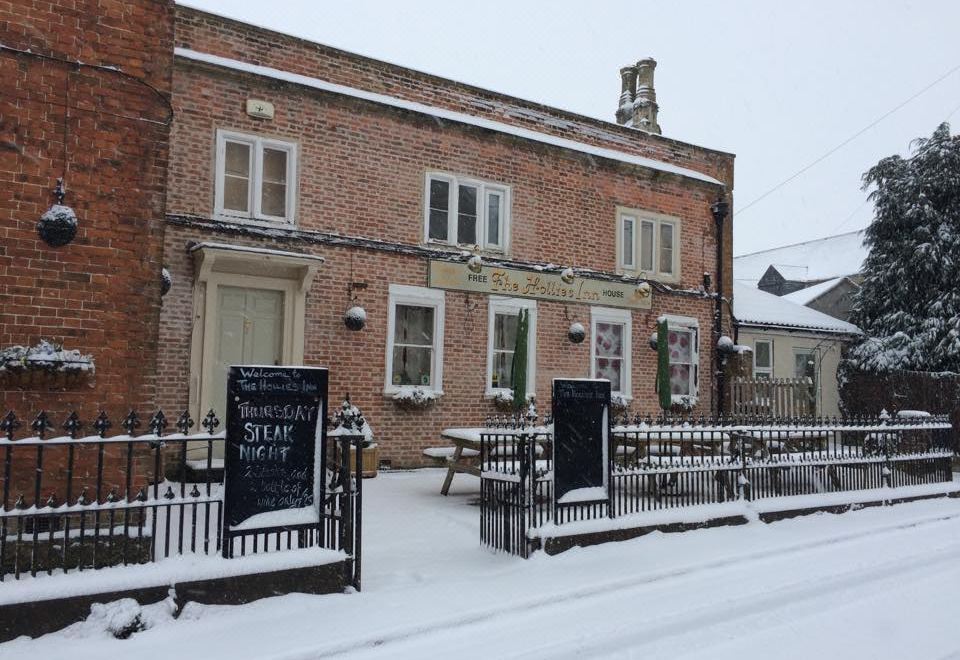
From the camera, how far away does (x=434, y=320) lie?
40.2 ft

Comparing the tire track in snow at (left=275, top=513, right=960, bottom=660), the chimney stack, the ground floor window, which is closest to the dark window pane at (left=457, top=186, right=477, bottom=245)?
the ground floor window

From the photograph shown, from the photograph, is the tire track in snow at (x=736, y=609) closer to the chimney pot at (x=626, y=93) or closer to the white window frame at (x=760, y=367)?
the white window frame at (x=760, y=367)

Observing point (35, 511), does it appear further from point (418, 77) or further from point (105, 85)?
point (418, 77)

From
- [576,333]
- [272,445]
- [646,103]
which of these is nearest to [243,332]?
[576,333]

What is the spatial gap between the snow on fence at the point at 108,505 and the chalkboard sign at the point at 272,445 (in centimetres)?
10

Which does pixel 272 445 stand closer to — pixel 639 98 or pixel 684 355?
pixel 684 355

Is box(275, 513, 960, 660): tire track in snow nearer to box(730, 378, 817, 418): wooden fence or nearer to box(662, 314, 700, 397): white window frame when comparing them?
box(730, 378, 817, 418): wooden fence

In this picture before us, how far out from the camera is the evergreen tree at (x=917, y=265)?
754 inches

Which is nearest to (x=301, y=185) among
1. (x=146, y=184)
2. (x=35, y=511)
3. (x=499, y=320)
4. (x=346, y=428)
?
(x=499, y=320)

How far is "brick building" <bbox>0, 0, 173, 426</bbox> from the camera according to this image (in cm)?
504

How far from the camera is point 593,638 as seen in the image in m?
4.39

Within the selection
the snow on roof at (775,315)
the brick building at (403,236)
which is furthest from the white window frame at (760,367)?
the brick building at (403,236)

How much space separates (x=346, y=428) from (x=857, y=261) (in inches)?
1368

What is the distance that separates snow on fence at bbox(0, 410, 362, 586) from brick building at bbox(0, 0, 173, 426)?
40cm
